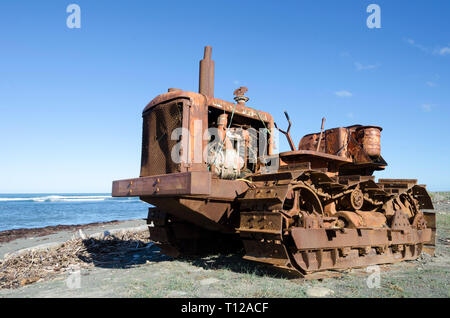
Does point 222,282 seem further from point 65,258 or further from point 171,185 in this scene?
point 65,258

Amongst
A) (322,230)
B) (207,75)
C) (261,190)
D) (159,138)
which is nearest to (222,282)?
(261,190)

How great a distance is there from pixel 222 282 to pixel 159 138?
8.19ft

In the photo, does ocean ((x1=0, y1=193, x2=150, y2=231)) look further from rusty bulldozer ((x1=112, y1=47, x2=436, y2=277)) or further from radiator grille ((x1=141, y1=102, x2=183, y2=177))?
rusty bulldozer ((x1=112, y1=47, x2=436, y2=277))

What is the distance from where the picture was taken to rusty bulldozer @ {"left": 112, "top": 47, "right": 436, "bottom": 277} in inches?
193

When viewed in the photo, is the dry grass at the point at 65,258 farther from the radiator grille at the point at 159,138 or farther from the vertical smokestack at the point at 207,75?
the vertical smokestack at the point at 207,75

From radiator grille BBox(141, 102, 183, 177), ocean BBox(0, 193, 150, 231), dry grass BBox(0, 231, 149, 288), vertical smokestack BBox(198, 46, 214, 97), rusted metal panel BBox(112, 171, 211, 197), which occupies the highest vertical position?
vertical smokestack BBox(198, 46, 214, 97)

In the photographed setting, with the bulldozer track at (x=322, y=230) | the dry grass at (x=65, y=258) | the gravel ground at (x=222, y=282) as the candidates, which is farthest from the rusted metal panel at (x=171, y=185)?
the dry grass at (x=65, y=258)

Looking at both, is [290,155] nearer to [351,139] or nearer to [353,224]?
[353,224]

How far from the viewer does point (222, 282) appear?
187 inches

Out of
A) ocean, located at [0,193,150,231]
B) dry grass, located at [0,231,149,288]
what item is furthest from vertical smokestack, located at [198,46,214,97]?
ocean, located at [0,193,150,231]

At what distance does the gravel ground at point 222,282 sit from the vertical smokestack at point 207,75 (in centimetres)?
286

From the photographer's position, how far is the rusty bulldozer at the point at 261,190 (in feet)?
16.1

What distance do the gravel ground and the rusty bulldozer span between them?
32 cm
